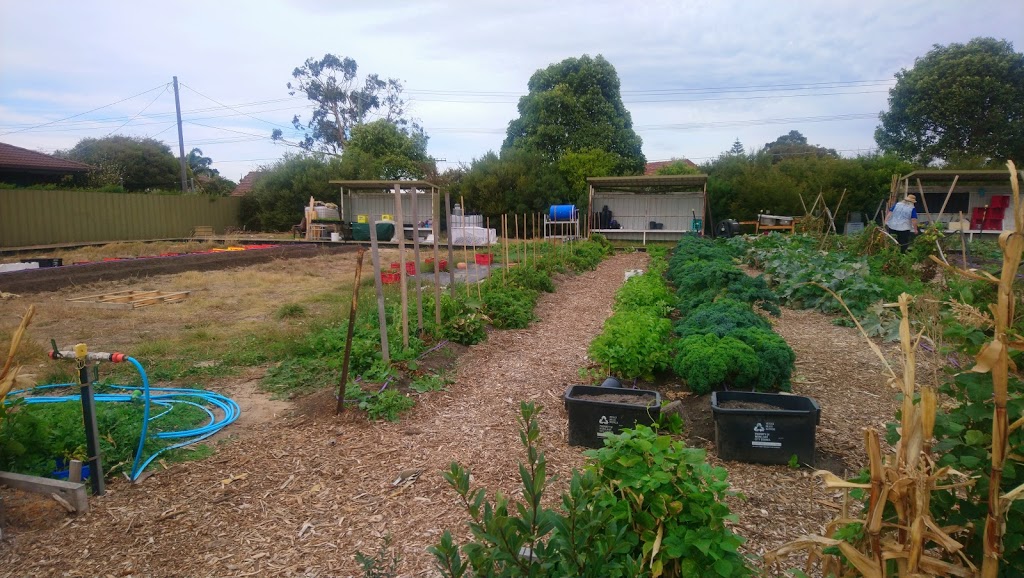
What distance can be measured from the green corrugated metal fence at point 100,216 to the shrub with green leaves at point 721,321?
22281 mm

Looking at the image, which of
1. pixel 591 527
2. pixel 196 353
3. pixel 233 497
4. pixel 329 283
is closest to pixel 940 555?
pixel 591 527

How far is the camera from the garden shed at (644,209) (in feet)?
72.1

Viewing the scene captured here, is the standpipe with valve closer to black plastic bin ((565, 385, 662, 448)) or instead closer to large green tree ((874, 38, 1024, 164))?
black plastic bin ((565, 385, 662, 448))

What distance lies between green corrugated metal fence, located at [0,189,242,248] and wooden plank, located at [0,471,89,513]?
20.5m

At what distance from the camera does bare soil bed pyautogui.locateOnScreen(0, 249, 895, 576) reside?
285cm

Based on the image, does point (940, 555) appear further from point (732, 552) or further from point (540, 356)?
point (540, 356)

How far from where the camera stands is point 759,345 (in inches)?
173

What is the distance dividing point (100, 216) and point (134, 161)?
15.1 meters

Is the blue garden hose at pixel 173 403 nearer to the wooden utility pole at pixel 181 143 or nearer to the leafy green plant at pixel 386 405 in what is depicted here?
the leafy green plant at pixel 386 405

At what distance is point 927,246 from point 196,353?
10884 millimetres

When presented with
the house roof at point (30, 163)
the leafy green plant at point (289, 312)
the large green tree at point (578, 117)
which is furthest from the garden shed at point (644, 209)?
the house roof at point (30, 163)

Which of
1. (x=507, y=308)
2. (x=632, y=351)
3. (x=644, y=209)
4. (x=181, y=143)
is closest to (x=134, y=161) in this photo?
(x=181, y=143)

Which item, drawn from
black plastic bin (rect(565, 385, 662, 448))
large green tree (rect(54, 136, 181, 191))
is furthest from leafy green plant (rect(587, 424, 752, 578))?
large green tree (rect(54, 136, 181, 191))

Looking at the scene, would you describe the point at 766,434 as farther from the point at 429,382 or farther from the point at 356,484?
the point at 429,382
